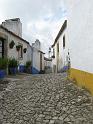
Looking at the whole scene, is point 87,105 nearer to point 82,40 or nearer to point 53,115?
point 53,115

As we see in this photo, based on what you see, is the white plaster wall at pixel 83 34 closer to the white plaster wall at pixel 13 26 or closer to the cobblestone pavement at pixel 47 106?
the cobblestone pavement at pixel 47 106

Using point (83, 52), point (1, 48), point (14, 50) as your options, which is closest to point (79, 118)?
point (83, 52)

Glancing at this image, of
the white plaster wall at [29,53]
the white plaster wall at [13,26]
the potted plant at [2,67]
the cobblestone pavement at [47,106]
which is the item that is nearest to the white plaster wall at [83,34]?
the cobblestone pavement at [47,106]

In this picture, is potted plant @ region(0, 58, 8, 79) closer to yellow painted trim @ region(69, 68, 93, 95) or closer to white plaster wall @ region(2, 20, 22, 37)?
yellow painted trim @ region(69, 68, 93, 95)

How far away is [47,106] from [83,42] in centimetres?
249

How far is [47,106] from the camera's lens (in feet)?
24.6

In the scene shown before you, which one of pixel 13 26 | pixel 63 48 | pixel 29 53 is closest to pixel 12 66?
pixel 63 48

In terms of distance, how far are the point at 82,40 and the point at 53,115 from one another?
3.06 metres

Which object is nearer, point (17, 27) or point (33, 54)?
point (17, 27)

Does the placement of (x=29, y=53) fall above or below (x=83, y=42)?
above

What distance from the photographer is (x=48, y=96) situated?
8.46 metres

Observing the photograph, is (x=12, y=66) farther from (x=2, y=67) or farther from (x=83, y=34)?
(x=83, y=34)

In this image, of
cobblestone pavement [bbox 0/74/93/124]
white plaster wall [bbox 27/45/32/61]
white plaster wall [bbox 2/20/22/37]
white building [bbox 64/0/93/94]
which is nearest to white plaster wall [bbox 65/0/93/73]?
white building [bbox 64/0/93/94]

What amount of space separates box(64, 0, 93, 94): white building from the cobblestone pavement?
473 millimetres
